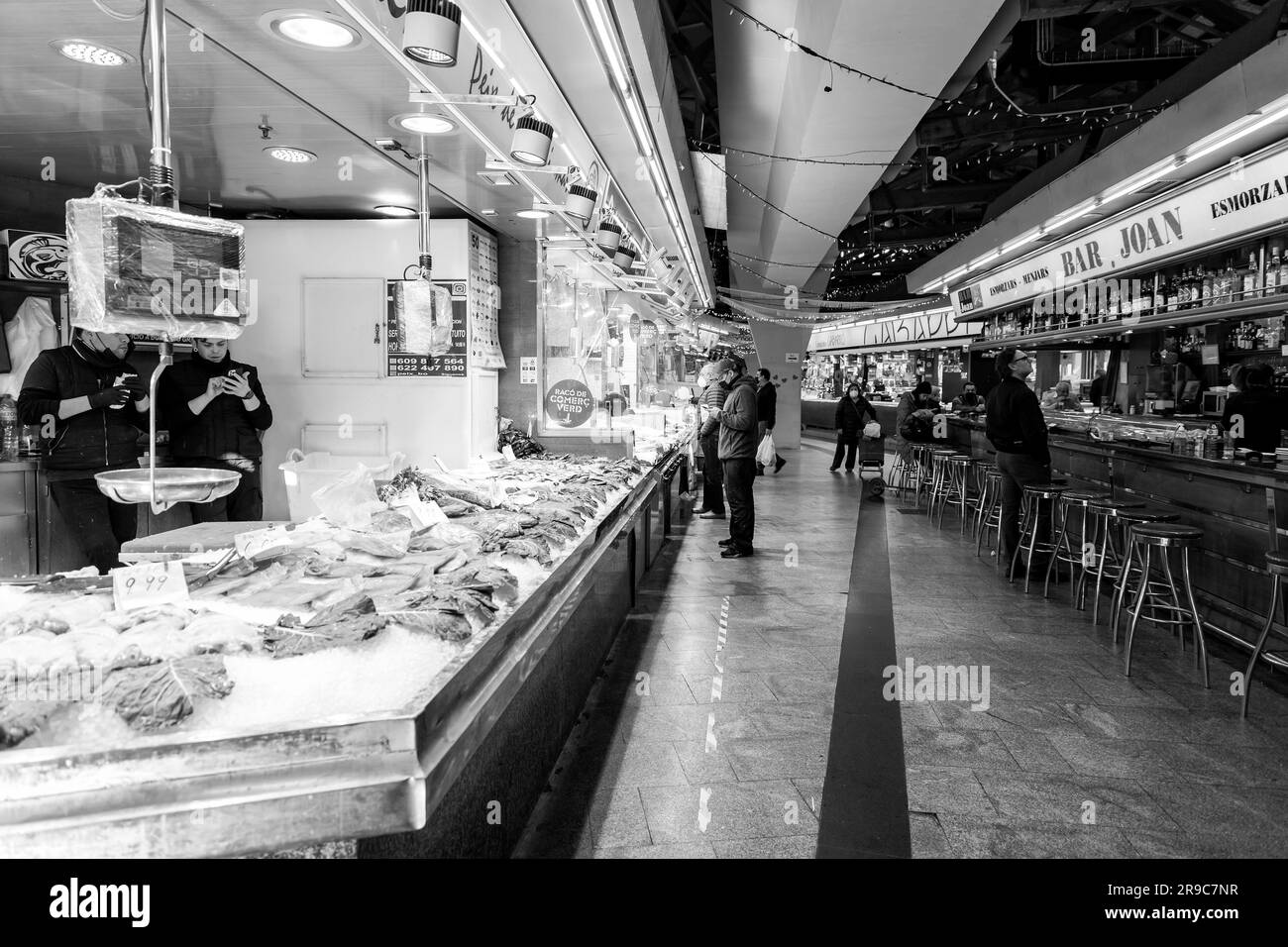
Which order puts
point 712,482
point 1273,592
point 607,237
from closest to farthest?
point 1273,592
point 607,237
point 712,482

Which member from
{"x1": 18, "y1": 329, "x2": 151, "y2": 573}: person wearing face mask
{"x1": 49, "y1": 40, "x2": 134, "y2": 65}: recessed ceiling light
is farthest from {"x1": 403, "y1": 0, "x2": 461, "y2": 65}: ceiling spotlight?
{"x1": 18, "y1": 329, "x2": 151, "y2": 573}: person wearing face mask

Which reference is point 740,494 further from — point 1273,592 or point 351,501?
point 351,501

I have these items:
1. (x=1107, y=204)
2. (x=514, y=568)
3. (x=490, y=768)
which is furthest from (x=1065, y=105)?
(x=490, y=768)

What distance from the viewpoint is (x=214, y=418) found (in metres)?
5.48

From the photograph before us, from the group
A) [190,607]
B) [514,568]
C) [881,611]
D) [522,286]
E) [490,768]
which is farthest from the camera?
[522,286]

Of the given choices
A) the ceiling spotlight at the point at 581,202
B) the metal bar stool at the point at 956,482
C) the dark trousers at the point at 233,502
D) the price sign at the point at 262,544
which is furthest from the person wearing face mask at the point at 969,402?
the price sign at the point at 262,544

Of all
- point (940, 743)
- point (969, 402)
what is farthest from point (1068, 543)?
point (969, 402)

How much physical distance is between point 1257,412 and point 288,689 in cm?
702

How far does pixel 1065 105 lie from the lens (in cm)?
742

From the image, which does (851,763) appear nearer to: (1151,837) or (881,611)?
(1151,837)

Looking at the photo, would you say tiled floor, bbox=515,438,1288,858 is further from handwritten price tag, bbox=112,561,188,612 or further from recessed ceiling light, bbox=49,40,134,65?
recessed ceiling light, bbox=49,40,134,65

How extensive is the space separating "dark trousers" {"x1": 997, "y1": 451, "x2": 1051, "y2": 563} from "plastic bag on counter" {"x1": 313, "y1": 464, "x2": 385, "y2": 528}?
5.30 m

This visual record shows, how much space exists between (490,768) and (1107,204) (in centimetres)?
785

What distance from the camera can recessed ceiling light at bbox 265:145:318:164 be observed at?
15.9 feet
